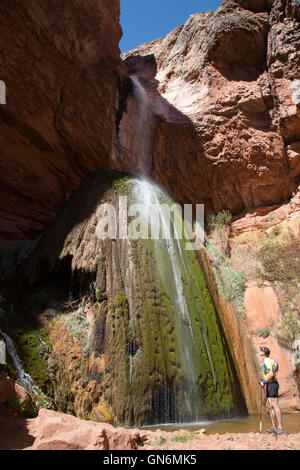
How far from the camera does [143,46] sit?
68.0ft

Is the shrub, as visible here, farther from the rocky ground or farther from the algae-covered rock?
the rocky ground

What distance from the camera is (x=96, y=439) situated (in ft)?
9.16

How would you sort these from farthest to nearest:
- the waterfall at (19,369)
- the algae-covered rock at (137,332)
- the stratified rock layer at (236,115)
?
the stratified rock layer at (236,115) → the algae-covered rock at (137,332) → the waterfall at (19,369)

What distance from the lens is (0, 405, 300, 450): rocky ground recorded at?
2.80 m

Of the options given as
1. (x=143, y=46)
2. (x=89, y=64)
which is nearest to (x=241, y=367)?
(x=89, y=64)

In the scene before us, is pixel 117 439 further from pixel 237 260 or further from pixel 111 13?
pixel 111 13

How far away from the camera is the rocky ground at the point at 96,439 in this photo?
9.20ft

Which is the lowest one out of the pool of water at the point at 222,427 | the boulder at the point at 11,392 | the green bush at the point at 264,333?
the pool of water at the point at 222,427

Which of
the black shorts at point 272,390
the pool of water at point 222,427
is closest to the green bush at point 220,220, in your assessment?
the pool of water at point 222,427

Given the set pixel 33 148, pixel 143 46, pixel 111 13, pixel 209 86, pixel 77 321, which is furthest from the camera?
pixel 143 46

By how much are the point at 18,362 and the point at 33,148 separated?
8.49 meters

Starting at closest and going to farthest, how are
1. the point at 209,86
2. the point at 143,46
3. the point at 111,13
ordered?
1. the point at 111,13
2. the point at 209,86
3. the point at 143,46

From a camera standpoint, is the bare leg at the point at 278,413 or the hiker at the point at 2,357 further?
the hiker at the point at 2,357

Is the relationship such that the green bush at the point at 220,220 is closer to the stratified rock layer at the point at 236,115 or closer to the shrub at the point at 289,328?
the stratified rock layer at the point at 236,115
